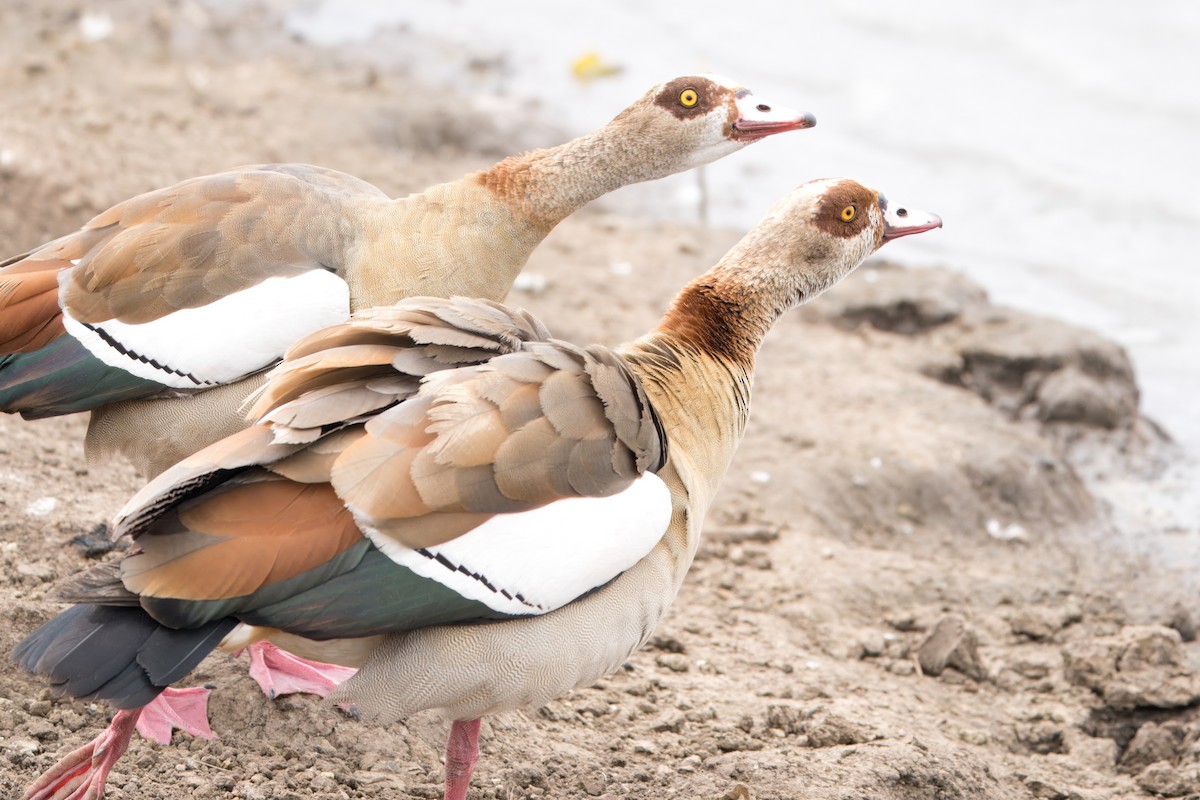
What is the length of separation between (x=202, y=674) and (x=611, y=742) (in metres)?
1.22

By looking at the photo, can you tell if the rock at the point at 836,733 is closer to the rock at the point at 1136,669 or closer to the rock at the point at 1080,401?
the rock at the point at 1136,669

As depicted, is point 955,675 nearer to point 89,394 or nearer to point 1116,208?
point 89,394

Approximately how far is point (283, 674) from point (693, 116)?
234 centimetres

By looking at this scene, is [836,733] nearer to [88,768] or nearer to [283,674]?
[283,674]

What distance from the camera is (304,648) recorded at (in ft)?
10.7

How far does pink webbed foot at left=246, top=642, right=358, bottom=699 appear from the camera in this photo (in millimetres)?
3967

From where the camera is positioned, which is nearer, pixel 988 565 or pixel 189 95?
pixel 988 565

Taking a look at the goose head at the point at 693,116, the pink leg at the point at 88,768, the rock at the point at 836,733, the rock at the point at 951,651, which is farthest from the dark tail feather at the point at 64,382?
the rock at the point at 951,651

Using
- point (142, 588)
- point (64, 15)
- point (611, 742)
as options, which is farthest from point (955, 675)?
point (64, 15)

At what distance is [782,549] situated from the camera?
5656 mm

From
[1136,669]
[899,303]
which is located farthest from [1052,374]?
[1136,669]

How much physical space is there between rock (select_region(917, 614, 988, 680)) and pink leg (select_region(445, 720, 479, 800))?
2108 mm

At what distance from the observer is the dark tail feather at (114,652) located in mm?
2869

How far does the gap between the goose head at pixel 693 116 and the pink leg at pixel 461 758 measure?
2282 mm
